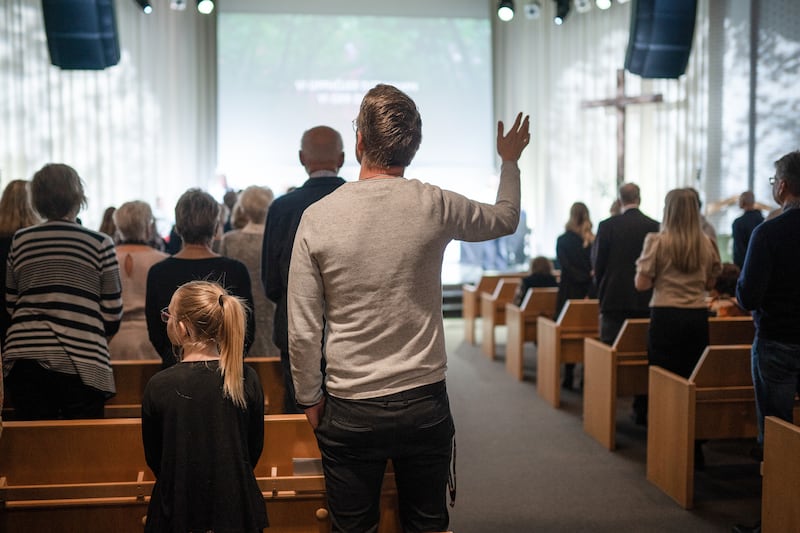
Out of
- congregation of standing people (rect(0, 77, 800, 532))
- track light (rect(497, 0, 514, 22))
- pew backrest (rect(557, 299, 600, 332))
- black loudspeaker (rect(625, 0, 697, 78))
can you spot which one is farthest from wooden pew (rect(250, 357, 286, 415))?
track light (rect(497, 0, 514, 22))

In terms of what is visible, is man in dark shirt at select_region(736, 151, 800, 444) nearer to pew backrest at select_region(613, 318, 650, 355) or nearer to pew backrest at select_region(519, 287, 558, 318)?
pew backrest at select_region(613, 318, 650, 355)

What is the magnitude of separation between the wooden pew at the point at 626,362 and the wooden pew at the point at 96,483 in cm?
256

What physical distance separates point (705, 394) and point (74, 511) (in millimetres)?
2845

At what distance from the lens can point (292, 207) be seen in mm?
2957

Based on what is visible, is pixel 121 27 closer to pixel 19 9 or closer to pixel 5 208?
pixel 19 9

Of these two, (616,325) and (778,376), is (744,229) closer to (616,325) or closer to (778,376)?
(616,325)

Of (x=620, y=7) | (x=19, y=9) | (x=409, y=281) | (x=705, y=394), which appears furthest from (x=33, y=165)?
(x=409, y=281)

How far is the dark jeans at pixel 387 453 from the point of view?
1.92 metres

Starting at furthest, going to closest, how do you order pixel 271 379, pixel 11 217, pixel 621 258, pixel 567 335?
1. pixel 567 335
2. pixel 621 258
3. pixel 271 379
4. pixel 11 217

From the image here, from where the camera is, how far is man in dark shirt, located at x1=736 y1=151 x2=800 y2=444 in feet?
10.6

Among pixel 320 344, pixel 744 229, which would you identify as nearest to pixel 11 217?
pixel 320 344

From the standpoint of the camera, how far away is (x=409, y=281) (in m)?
1.94

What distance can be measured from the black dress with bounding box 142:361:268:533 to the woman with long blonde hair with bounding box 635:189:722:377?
9.21 ft

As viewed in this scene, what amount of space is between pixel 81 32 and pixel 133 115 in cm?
670
